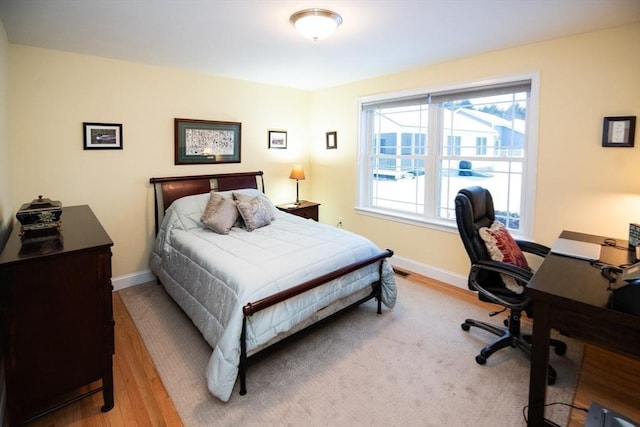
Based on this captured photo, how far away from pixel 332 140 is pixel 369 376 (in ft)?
10.9

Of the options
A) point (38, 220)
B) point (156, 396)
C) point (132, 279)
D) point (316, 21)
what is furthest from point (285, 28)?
point (132, 279)

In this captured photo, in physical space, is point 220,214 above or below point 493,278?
above

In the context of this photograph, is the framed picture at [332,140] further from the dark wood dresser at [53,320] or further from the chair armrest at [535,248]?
the dark wood dresser at [53,320]

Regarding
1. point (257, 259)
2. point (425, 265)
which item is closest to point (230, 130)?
point (257, 259)

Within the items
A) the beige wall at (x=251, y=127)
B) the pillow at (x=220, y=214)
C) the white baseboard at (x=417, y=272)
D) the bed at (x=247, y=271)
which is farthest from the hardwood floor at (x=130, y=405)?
the beige wall at (x=251, y=127)

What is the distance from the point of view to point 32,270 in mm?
1626

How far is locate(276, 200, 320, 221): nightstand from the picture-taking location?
4.52 m

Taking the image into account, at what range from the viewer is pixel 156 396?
80.3 inches

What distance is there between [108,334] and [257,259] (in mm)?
998

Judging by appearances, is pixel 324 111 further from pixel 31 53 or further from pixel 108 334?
pixel 108 334

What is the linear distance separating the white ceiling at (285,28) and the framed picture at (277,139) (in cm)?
123

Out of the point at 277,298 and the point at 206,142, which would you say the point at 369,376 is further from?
the point at 206,142

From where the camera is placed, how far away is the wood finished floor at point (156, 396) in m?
1.78

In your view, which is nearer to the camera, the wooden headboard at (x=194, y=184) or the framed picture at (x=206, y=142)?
the wooden headboard at (x=194, y=184)
